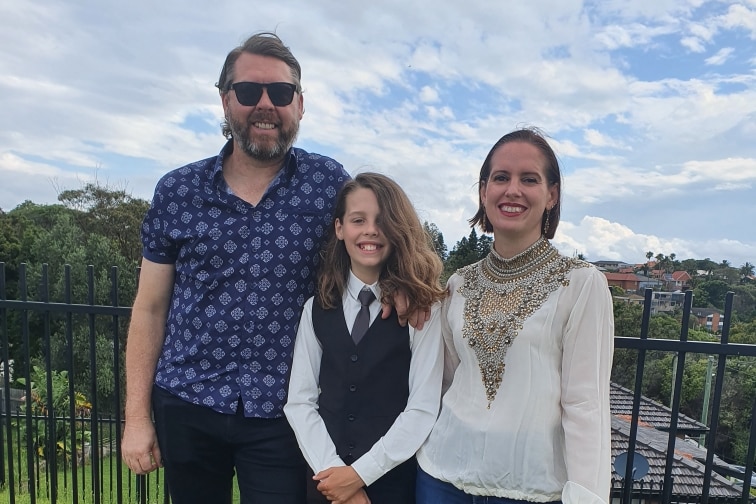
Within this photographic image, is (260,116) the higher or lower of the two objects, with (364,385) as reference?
higher

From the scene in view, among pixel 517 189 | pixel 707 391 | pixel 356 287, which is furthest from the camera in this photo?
pixel 707 391

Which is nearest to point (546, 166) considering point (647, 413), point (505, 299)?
point (505, 299)

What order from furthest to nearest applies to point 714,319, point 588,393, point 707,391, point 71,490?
1. point 707,391
2. point 71,490
3. point 714,319
4. point 588,393

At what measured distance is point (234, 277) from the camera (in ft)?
7.25

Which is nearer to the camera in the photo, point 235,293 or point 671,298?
point 235,293

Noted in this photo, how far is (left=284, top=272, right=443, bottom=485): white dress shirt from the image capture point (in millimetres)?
1988

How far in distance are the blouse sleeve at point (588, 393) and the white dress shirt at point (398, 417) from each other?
1.66 feet

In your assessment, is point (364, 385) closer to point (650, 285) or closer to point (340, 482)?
point (340, 482)

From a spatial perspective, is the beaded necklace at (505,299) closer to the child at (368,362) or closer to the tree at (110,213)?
the child at (368,362)

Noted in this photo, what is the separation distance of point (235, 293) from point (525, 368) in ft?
3.92

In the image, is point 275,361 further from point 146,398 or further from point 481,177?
point 481,177

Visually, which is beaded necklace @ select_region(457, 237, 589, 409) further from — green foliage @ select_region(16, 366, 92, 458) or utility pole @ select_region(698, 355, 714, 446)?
utility pole @ select_region(698, 355, 714, 446)

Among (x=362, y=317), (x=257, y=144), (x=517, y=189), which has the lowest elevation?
(x=362, y=317)

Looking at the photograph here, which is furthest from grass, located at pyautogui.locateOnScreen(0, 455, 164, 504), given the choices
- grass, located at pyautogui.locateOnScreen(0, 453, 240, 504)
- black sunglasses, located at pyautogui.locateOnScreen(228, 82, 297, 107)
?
black sunglasses, located at pyautogui.locateOnScreen(228, 82, 297, 107)
